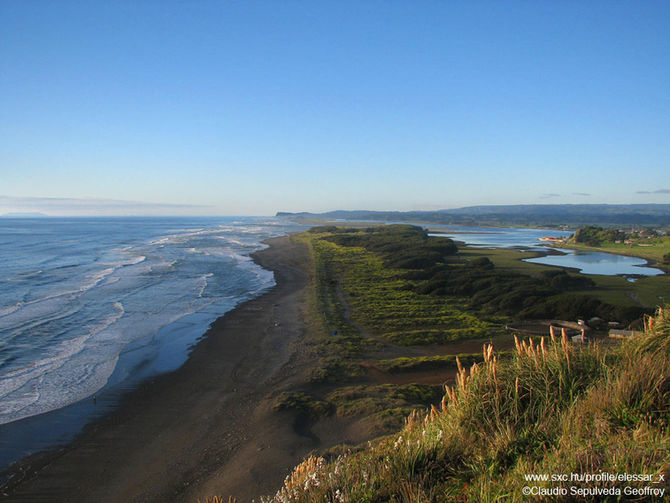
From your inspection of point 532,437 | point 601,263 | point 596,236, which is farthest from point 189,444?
point 596,236

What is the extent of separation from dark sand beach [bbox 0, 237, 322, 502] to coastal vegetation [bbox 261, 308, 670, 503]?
14.6 ft

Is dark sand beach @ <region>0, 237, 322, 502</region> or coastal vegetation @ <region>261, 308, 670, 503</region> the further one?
dark sand beach @ <region>0, 237, 322, 502</region>

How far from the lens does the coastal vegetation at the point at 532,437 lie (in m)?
3.67

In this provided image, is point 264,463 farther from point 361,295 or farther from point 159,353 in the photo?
point 361,295

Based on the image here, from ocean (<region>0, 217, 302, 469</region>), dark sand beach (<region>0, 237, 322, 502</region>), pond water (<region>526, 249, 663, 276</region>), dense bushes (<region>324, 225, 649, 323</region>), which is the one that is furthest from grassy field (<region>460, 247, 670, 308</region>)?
ocean (<region>0, 217, 302, 469</region>)

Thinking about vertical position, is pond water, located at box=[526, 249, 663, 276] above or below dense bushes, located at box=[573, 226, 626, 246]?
below

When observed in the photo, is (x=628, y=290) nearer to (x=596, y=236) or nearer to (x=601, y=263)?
(x=601, y=263)

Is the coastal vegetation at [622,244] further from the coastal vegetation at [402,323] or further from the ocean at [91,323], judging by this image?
the ocean at [91,323]

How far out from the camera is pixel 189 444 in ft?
33.9

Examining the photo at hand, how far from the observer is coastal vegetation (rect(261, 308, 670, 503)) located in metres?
3.67

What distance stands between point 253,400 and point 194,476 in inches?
155

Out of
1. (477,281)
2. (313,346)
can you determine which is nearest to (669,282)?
(477,281)

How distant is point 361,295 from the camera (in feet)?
97.7

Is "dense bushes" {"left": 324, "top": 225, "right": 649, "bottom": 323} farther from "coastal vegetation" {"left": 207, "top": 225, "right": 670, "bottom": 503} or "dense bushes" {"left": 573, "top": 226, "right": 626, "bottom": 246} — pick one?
"dense bushes" {"left": 573, "top": 226, "right": 626, "bottom": 246}
